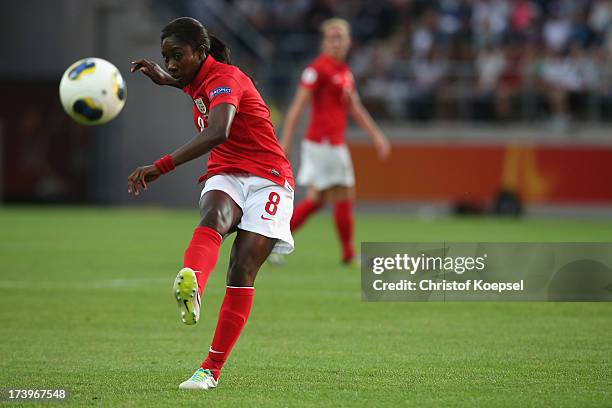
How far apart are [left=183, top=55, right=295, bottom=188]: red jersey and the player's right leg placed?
0.19 m

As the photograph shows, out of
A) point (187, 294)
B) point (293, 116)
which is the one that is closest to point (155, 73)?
point (187, 294)

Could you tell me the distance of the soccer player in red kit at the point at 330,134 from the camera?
13.9 m

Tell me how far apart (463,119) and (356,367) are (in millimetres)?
21079

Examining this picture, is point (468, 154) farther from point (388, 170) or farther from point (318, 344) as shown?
point (318, 344)

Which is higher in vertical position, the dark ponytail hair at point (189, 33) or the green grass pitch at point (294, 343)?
the dark ponytail hair at point (189, 33)

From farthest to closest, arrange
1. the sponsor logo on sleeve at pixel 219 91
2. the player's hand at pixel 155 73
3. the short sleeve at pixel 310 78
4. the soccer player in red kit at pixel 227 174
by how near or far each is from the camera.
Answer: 1. the short sleeve at pixel 310 78
2. the player's hand at pixel 155 73
3. the sponsor logo on sleeve at pixel 219 91
4. the soccer player in red kit at pixel 227 174

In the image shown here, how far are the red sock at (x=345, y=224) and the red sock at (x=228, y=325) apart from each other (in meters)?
7.42

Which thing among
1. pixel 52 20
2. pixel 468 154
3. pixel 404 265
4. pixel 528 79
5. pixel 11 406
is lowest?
pixel 11 406

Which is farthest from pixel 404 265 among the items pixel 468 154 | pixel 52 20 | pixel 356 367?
pixel 52 20

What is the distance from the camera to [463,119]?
27516 mm

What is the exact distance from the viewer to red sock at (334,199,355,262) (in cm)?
A: 1376

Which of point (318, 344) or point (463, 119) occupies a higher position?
point (463, 119)

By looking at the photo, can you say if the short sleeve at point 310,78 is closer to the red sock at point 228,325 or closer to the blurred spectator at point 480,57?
the red sock at point 228,325

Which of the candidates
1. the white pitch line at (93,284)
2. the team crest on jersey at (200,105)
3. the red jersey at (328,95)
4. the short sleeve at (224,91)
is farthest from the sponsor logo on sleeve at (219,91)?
the red jersey at (328,95)
